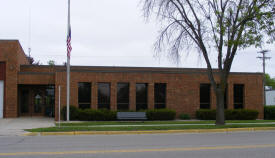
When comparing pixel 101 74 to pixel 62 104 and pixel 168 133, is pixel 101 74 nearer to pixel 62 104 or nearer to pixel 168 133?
pixel 62 104

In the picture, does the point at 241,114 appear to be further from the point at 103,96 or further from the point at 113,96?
the point at 103,96

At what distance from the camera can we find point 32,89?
27.2m

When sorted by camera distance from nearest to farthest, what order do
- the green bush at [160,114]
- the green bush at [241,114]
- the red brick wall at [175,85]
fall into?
the green bush at [160,114] → the red brick wall at [175,85] → the green bush at [241,114]

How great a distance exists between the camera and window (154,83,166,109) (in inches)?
997

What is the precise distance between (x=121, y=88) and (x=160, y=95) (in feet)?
10.8

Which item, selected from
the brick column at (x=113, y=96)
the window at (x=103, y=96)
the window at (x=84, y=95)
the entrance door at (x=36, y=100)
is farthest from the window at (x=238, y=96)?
the entrance door at (x=36, y=100)

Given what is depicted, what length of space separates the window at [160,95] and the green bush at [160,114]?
147 centimetres

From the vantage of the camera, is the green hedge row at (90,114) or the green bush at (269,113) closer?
the green hedge row at (90,114)

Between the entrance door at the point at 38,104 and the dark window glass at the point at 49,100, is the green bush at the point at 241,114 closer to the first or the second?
the dark window glass at the point at 49,100

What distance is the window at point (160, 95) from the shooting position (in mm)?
25328

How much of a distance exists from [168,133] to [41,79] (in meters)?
13.6

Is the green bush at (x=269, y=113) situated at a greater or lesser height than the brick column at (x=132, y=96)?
lesser

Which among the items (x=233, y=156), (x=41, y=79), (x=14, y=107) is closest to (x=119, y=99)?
(x=41, y=79)

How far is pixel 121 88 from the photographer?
24781 mm
